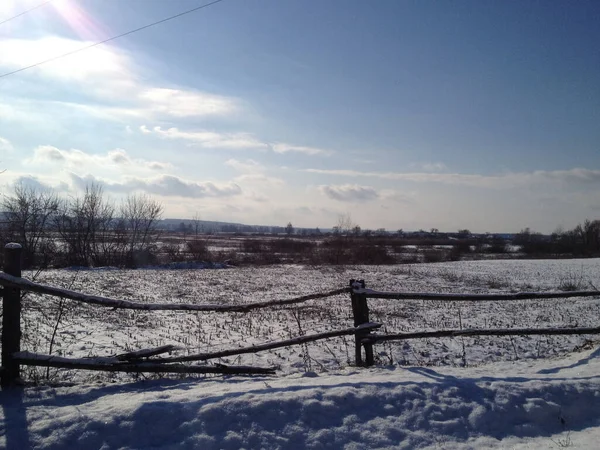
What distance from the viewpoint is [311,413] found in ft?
14.8

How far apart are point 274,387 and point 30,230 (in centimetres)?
2834

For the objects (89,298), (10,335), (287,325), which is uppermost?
(89,298)

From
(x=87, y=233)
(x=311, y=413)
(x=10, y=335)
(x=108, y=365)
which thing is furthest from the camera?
(x=87, y=233)

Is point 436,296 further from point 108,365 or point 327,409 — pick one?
point 108,365

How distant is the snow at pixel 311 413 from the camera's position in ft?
13.4

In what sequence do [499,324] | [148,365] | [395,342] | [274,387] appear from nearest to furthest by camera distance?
[274,387]
[148,365]
[395,342]
[499,324]

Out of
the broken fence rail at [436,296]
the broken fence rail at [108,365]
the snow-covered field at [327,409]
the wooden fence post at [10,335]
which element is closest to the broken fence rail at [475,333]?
the snow-covered field at [327,409]

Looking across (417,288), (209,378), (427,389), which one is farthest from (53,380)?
(417,288)

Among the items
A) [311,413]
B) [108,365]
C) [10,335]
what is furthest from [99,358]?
[311,413]

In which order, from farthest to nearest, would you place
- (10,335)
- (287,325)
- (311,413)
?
(287,325), (10,335), (311,413)

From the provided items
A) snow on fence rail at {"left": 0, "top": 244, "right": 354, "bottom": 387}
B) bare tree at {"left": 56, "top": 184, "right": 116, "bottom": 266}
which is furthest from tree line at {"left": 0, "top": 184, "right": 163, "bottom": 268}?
snow on fence rail at {"left": 0, "top": 244, "right": 354, "bottom": 387}

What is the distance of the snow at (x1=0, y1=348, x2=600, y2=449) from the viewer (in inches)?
160

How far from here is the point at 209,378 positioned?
18.6 feet

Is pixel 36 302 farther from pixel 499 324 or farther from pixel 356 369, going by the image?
pixel 499 324
